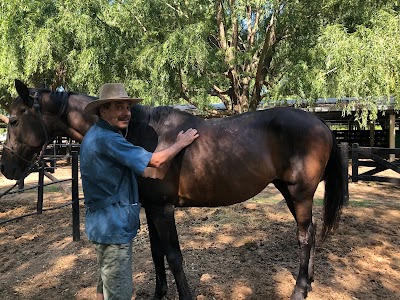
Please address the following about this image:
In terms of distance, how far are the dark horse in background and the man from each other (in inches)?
27.6

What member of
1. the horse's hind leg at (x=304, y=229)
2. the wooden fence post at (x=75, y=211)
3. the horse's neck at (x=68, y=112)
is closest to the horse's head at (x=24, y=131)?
the horse's neck at (x=68, y=112)

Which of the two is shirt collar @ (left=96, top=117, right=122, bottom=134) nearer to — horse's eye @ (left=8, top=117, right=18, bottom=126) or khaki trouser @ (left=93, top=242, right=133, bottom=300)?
khaki trouser @ (left=93, top=242, right=133, bottom=300)

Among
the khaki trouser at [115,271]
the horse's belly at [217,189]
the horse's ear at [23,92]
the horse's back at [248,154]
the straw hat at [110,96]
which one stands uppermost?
the horse's ear at [23,92]

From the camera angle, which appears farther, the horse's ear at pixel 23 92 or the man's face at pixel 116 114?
the horse's ear at pixel 23 92

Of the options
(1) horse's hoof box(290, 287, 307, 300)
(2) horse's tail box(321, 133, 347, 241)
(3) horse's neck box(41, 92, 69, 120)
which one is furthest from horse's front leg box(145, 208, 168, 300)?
(2) horse's tail box(321, 133, 347, 241)

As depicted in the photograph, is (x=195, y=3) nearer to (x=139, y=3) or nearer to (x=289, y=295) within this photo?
(x=139, y=3)

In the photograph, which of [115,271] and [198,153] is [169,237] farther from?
[115,271]

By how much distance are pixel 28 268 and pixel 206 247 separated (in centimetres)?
208

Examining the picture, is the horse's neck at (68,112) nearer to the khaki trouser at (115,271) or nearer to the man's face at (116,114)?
the man's face at (116,114)

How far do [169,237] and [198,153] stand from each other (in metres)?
0.73

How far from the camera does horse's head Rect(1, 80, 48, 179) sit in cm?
284

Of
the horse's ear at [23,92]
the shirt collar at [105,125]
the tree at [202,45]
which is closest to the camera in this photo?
the shirt collar at [105,125]

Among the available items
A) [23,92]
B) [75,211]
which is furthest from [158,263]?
[75,211]

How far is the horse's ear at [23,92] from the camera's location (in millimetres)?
2699
